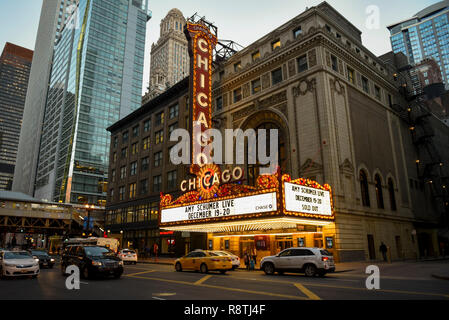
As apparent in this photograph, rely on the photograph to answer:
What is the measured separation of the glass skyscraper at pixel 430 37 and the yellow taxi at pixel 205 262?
202 m

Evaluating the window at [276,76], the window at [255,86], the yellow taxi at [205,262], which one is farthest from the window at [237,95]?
the yellow taxi at [205,262]

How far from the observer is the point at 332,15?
3653cm

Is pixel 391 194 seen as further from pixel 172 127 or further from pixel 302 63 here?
pixel 172 127

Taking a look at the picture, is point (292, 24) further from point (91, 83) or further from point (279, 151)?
point (91, 83)

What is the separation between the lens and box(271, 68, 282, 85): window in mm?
34375

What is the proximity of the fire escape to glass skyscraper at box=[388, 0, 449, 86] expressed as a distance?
164 meters

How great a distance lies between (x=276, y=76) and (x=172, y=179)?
21.8 m

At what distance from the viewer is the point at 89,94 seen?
113 metres

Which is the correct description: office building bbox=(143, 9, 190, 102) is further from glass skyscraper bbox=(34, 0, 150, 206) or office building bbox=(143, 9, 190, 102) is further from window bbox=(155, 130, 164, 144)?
window bbox=(155, 130, 164, 144)

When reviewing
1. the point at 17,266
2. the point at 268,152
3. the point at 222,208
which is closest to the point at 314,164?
the point at 268,152

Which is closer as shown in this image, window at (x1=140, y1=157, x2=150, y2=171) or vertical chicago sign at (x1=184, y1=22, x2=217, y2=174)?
vertical chicago sign at (x1=184, y1=22, x2=217, y2=174)

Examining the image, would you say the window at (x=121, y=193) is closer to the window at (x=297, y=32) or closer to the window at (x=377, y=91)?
the window at (x=297, y=32)

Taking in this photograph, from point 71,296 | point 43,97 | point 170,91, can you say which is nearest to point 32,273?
point 71,296

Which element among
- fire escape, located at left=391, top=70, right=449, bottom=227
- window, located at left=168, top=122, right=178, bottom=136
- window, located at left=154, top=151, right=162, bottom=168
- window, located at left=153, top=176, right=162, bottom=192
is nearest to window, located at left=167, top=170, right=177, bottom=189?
window, located at left=153, top=176, right=162, bottom=192
